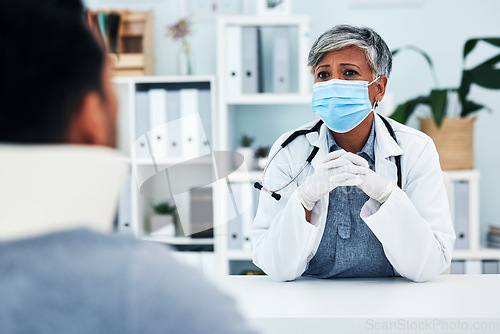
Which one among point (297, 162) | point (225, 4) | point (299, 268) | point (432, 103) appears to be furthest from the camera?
point (225, 4)

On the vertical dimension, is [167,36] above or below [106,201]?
above

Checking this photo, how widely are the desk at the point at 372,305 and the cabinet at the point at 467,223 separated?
136 cm

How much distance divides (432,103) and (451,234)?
1266 mm

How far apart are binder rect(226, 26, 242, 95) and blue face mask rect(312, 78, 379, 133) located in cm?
126

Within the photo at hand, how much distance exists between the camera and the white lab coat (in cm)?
113

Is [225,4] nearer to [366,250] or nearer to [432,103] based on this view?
[432,103]

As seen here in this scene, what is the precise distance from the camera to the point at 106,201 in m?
0.43

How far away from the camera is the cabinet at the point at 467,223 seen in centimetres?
242

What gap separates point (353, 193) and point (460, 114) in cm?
143

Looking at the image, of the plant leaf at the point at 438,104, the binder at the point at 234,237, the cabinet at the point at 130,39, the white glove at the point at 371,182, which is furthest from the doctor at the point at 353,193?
the cabinet at the point at 130,39

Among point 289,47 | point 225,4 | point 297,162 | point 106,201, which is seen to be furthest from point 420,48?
point 106,201

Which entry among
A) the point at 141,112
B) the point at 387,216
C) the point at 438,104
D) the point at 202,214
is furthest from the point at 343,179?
the point at 141,112

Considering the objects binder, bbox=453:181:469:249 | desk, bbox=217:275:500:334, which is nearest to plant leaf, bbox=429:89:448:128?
binder, bbox=453:181:469:249

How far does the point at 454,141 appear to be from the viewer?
2406 millimetres
